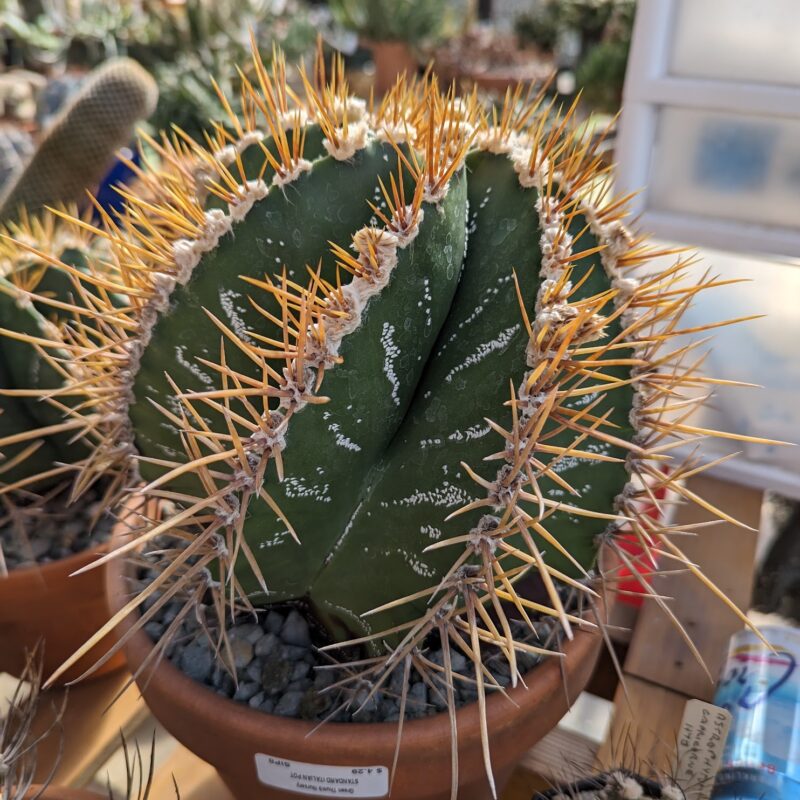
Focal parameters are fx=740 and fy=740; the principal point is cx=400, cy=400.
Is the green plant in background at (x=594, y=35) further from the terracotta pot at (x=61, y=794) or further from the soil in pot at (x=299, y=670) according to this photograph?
the terracotta pot at (x=61, y=794)

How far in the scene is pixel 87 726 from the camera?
22.8 inches

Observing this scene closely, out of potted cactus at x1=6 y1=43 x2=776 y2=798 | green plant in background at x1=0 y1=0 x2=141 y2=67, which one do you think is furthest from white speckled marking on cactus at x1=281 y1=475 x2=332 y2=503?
green plant in background at x1=0 y1=0 x2=141 y2=67

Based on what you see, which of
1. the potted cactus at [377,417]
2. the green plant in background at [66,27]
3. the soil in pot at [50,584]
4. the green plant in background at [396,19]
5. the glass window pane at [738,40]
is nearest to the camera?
the potted cactus at [377,417]

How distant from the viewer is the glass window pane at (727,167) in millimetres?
744

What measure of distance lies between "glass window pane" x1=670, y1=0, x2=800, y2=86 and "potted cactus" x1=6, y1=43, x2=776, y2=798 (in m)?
0.40

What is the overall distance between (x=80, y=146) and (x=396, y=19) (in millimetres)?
3007

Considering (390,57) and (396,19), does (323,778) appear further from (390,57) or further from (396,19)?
(396,19)

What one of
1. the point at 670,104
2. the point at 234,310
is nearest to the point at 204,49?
the point at 670,104

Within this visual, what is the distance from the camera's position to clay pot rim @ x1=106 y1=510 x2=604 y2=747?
396 mm

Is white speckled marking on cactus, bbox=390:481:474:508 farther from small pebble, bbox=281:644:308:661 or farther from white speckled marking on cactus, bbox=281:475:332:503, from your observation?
small pebble, bbox=281:644:308:661

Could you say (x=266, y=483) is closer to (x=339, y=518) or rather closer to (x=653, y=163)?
(x=339, y=518)

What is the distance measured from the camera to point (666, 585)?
649 mm

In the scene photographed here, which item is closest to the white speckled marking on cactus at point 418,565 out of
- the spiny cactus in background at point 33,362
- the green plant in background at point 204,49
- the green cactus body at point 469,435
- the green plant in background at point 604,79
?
the green cactus body at point 469,435

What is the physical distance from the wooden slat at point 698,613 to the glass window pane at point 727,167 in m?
0.32
